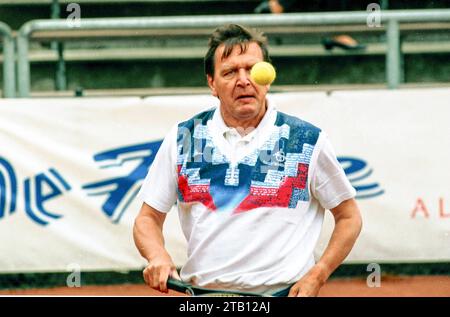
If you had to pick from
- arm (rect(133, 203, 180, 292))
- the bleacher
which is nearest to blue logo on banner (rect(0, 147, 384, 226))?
the bleacher

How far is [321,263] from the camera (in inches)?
143

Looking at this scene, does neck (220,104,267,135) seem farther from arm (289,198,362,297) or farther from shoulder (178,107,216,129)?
arm (289,198,362,297)

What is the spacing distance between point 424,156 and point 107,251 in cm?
239

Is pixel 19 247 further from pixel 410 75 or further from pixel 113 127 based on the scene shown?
pixel 410 75

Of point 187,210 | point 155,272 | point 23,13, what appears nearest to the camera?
point 155,272

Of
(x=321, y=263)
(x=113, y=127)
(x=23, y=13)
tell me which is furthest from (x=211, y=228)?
(x=23, y=13)

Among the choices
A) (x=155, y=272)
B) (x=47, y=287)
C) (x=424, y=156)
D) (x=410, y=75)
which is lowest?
(x=47, y=287)

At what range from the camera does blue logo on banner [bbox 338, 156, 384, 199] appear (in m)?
7.25

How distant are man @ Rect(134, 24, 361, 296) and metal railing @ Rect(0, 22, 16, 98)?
3.83 meters

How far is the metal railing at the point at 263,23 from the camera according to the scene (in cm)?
743

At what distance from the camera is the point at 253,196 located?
364 cm

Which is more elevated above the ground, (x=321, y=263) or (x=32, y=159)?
(x=32, y=159)

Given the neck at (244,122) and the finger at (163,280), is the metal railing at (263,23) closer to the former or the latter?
the neck at (244,122)

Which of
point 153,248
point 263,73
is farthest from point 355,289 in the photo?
point 263,73
